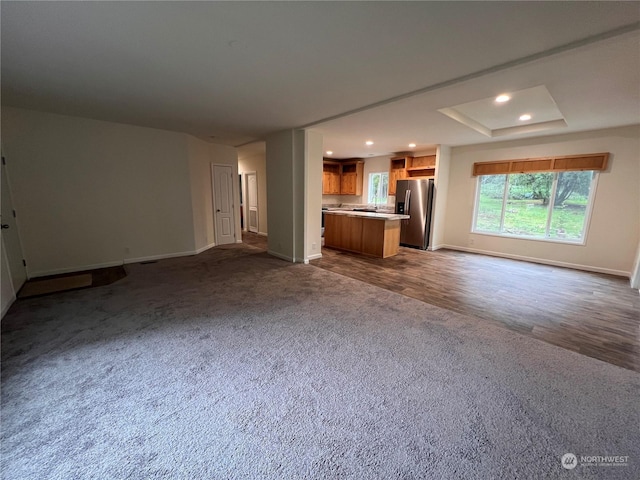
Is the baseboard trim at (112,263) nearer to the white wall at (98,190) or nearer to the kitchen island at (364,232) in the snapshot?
the white wall at (98,190)

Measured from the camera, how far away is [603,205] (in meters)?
4.64

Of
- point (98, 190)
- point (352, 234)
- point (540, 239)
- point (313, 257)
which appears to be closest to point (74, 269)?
point (98, 190)

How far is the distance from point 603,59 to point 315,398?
361 cm

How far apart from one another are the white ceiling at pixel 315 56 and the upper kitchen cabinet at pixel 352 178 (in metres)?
4.80

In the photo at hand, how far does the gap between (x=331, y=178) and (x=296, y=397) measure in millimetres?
7906

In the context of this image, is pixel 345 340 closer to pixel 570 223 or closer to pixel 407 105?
pixel 407 105

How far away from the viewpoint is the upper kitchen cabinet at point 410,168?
6.95m

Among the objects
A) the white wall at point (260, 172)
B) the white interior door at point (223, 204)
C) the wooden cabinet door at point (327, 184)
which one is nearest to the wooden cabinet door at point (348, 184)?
the wooden cabinet door at point (327, 184)

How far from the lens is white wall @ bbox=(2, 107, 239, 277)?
3967 millimetres

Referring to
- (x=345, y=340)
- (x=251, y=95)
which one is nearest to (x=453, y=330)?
(x=345, y=340)

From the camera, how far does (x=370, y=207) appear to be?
28.0ft

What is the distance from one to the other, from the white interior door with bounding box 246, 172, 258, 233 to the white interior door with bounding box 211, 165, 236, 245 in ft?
5.02

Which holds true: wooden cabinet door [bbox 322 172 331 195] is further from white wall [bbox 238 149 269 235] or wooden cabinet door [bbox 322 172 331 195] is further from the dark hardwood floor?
the dark hardwood floor
